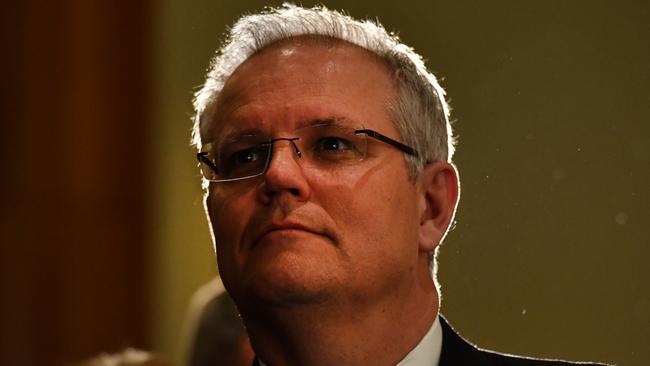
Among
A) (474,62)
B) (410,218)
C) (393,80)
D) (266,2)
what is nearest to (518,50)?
(474,62)

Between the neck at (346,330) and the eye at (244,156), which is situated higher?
the eye at (244,156)

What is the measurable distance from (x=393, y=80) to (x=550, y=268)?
35 centimetres

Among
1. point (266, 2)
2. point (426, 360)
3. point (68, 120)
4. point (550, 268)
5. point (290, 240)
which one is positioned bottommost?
point (426, 360)

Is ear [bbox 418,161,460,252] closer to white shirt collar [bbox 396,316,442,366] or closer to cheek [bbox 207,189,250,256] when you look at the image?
white shirt collar [bbox 396,316,442,366]

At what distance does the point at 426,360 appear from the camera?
112 centimetres

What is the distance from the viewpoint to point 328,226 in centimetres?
103

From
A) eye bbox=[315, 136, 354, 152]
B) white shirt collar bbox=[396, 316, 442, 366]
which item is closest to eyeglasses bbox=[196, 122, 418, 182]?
eye bbox=[315, 136, 354, 152]

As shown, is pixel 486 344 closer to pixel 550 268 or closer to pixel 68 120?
pixel 550 268

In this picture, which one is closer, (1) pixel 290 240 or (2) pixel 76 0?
(1) pixel 290 240

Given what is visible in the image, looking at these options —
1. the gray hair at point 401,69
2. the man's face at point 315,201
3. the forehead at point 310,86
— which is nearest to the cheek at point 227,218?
the man's face at point 315,201

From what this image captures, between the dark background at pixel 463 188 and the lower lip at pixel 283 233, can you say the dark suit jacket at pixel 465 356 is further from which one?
the lower lip at pixel 283 233

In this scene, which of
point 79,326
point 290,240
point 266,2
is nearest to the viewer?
point 290,240

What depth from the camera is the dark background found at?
105 cm

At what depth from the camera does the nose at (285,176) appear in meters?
1.03
